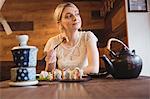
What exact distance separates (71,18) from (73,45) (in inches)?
9.6

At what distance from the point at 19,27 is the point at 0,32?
36 cm

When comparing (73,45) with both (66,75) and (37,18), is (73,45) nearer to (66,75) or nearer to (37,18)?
(66,75)

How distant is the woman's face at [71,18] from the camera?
1.87m

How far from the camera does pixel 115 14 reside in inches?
157

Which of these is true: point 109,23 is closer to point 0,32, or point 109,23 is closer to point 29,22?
point 29,22

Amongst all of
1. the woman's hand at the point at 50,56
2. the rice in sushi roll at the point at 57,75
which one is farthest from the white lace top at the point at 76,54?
the rice in sushi roll at the point at 57,75

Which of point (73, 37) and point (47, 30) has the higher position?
point (47, 30)

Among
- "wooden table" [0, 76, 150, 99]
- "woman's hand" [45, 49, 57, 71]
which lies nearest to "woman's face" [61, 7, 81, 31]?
"woman's hand" [45, 49, 57, 71]

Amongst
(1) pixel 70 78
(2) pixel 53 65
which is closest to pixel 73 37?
(2) pixel 53 65

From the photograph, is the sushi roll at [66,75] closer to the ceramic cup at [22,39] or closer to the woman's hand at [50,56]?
the woman's hand at [50,56]

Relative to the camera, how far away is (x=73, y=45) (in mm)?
2059

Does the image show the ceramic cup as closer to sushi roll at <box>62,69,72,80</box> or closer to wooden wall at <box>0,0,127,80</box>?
sushi roll at <box>62,69,72,80</box>

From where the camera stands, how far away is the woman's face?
1.87 metres

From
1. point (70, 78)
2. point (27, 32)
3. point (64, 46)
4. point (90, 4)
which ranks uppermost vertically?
point (90, 4)
